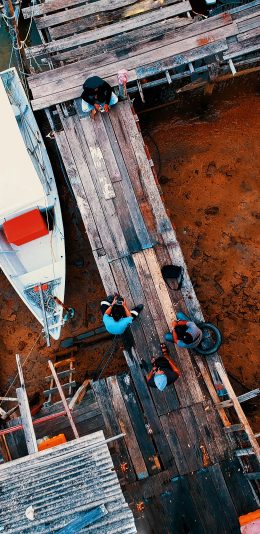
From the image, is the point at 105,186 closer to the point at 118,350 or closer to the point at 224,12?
the point at 118,350

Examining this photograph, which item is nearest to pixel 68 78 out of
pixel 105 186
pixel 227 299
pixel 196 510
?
pixel 105 186

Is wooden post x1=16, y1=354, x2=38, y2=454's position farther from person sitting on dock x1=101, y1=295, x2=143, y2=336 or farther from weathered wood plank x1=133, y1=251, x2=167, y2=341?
weathered wood plank x1=133, y1=251, x2=167, y2=341

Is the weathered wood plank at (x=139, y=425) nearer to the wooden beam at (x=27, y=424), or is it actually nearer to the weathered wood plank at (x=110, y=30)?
the wooden beam at (x=27, y=424)

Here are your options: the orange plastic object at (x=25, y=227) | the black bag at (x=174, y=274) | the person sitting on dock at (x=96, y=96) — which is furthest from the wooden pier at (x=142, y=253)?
the orange plastic object at (x=25, y=227)

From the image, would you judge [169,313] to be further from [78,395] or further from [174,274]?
[78,395]

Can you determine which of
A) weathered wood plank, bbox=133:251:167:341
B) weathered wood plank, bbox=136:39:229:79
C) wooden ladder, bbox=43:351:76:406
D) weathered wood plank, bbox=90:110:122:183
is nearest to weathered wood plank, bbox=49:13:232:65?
weathered wood plank, bbox=136:39:229:79

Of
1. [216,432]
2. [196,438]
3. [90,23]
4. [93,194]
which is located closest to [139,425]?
[196,438]
